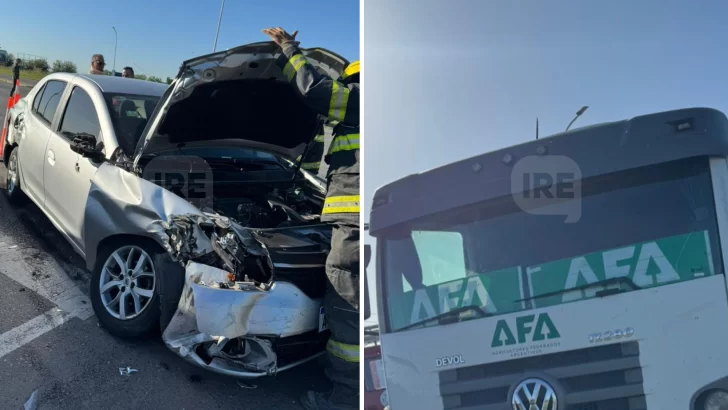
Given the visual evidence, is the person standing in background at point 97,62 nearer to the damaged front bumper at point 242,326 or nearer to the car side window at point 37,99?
the car side window at point 37,99

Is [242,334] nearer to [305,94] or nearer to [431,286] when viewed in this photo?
[305,94]

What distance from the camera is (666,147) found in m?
1.50

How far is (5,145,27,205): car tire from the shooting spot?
5691 mm

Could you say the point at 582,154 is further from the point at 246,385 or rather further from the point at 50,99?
the point at 50,99

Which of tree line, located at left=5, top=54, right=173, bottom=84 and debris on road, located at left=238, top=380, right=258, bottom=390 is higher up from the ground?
tree line, located at left=5, top=54, right=173, bottom=84

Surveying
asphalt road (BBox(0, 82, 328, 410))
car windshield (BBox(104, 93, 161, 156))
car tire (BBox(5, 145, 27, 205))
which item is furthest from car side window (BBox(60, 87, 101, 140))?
car tire (BBox(5, 145, 27, 205))

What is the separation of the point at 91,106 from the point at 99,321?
168cm

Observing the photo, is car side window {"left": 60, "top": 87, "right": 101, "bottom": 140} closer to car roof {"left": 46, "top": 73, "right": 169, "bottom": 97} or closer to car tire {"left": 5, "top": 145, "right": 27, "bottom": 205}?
car roof {"left": 46, "top": 73, "right": 169, "bottom": 97}

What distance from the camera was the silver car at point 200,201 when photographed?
9.64 feet

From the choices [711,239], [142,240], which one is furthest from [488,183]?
[142,240]

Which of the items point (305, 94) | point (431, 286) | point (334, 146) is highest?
point (305, 94)

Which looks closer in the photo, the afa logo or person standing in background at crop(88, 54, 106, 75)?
the afa logo

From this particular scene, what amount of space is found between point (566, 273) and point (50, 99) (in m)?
5.00

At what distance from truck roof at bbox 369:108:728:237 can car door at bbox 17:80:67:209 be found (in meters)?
4.18
